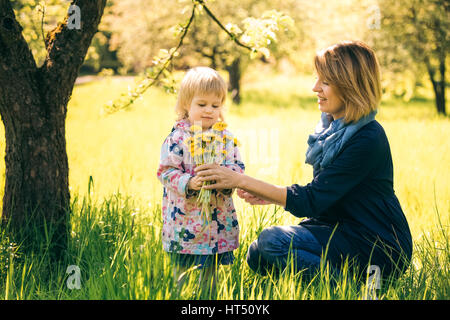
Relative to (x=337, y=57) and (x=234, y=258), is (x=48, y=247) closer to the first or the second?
A: (x=234, y=258)

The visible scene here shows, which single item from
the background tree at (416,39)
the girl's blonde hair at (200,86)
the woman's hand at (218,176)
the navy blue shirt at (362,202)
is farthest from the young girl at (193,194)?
the background tree at (416,39)

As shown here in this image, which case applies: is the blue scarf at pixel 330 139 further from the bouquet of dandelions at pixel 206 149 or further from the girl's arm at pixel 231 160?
the bouquet of dandelions at pixel 206 149

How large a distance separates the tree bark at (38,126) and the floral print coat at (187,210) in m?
0.95

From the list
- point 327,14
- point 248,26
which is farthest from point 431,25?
Result: point 248,26

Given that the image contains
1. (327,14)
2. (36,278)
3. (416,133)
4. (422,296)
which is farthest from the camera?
(327,14)

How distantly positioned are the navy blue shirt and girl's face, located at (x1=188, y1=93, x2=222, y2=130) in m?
0.63

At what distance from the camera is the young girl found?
8.47ft

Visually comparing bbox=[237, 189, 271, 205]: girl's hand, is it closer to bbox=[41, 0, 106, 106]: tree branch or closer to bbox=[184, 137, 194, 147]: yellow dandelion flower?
bbox=[184, 137, 194, 147]: yellow dandelion flower

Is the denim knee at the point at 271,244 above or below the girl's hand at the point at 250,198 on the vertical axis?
below

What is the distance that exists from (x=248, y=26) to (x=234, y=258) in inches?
73.6

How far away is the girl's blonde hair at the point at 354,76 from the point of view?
2.54 m

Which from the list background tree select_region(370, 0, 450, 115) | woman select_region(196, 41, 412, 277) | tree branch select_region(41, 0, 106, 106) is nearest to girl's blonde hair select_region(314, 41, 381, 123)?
woman select_region(196, 41, 412, 277)

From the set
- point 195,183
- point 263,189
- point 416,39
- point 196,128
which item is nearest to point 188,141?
point 196,128

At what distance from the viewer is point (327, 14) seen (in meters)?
17.5
